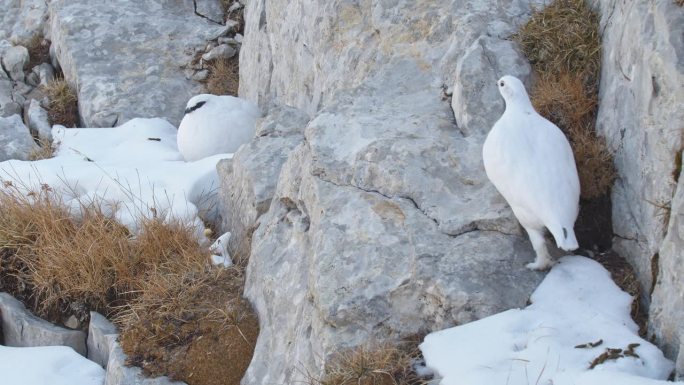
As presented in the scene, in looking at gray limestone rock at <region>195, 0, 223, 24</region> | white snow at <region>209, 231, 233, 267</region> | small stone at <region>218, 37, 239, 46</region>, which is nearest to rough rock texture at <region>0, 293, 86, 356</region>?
white snow at <region>209, 231, 233, 267</region>

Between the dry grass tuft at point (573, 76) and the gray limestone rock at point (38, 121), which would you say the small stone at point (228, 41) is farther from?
the dry grass tuft at point (573, 76)

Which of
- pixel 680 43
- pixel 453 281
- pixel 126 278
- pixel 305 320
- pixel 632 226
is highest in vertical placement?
pixel 680 43

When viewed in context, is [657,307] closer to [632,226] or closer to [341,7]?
[632,226]

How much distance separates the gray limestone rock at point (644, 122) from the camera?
384cm

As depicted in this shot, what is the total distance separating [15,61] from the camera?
945 centimetres

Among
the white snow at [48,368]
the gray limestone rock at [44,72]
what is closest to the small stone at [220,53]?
the gray limestone rock at [44,72]

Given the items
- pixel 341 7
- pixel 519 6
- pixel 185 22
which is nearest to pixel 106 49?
pixel 185 22

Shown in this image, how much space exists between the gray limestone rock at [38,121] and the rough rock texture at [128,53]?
37 cm

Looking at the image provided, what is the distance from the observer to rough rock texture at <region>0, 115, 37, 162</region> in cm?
786

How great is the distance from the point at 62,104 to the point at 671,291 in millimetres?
6841

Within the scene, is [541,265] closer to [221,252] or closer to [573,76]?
[573,76]

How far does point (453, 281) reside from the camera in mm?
4004

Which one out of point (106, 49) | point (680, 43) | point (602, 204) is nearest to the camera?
point (680, 43)

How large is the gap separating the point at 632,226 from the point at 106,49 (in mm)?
6640
